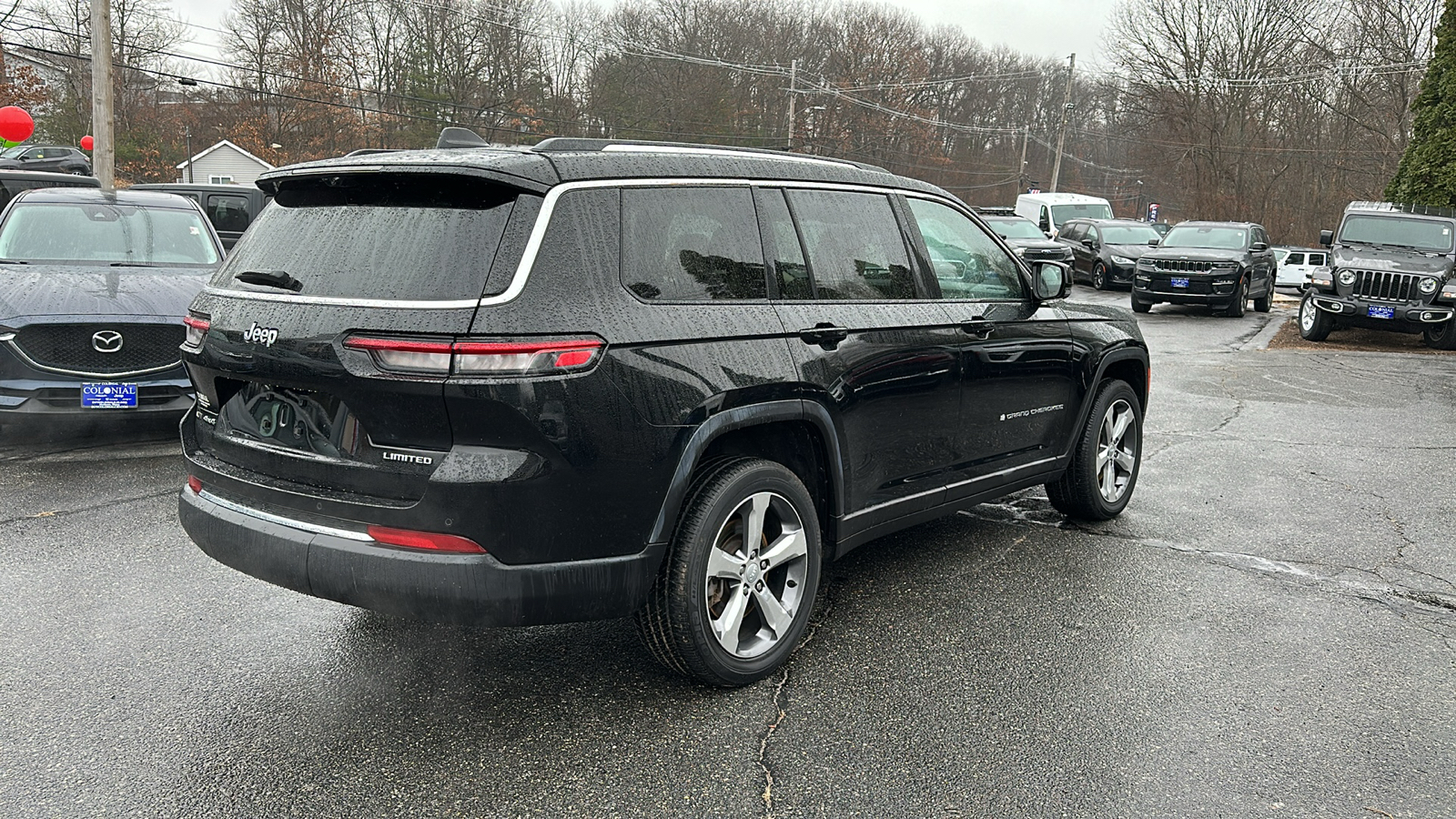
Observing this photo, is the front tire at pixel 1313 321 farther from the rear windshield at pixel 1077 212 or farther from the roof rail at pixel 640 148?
the roof rail at pixel 640 148

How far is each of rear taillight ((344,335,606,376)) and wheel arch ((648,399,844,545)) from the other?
0.50m

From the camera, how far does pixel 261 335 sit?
313cm

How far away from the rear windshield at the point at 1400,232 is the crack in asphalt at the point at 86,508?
1657 centimetres

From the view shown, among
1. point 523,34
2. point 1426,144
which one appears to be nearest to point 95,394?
point 1426,144

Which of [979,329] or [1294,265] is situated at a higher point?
[1294,265]

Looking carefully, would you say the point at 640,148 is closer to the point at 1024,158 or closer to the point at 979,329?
the point at 979,329

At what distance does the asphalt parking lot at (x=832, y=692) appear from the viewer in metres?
2.89

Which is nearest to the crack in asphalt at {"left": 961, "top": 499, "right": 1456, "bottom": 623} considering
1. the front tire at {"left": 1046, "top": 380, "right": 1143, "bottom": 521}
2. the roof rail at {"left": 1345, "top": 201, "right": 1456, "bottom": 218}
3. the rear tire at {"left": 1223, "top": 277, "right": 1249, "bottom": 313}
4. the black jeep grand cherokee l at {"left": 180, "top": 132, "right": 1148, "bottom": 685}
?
the front tire at {"left": 1046, "top": 380, "right": 1143, "bottom": 521}

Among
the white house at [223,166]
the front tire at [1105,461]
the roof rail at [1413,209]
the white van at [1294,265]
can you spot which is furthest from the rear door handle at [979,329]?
the white house at [223,166]

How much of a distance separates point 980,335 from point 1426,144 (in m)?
20.2

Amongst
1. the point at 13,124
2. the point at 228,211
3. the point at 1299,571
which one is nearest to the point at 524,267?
the point at 1299,571

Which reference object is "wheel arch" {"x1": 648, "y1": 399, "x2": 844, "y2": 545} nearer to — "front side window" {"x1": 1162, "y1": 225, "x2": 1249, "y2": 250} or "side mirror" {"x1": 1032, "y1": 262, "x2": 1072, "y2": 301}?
"side mirror" {"x1": 1032, "y1": 262, "x2": 1072, "y2": 301}

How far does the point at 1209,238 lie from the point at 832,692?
810 inches

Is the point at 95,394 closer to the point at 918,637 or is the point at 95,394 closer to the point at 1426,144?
the point at 918,637
